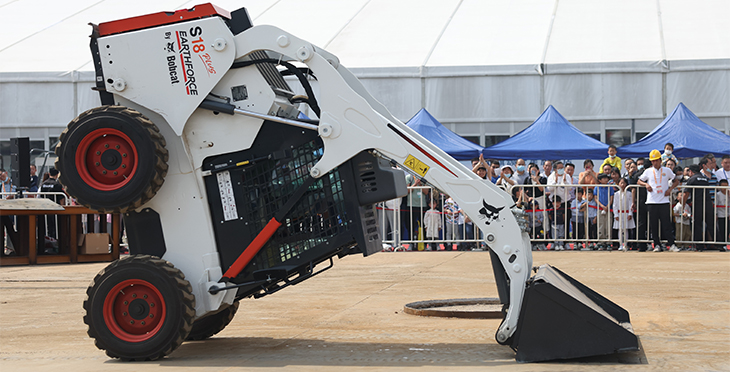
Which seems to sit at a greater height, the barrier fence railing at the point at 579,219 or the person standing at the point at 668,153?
the person standing at the point at 668,153

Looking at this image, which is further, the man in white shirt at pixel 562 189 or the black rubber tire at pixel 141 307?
the man in white shirt at pixel 562 189

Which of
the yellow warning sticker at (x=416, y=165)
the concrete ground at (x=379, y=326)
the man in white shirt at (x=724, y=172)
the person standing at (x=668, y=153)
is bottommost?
the concrete ground at (x=379, y=326)

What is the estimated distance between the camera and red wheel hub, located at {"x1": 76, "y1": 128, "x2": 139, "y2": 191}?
18.8 feet

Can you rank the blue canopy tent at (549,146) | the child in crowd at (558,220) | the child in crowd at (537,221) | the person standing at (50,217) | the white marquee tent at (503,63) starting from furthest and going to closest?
the white marquee tent at (503,63), the blue canopy tent at (549,146), the child in crowd at (537,221), the child in crowd at (558,220), the person standing at (50,217)

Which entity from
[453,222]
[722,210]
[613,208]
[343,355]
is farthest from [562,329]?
[722,210]

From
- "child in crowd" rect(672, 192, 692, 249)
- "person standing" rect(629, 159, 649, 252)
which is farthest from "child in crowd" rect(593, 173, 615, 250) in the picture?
"child in crowd" rect(672, 192, 692, 249)

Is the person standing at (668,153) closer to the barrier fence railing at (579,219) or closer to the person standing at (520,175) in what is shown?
the barrier fence railing at (579,219)

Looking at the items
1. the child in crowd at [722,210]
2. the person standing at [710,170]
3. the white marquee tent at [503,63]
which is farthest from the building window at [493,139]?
the child in crowd at [722,210]

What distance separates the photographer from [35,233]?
50.3 feet

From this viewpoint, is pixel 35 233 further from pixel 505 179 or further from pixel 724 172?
pixel 724 172

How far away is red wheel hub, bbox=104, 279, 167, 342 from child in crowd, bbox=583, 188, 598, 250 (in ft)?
41.4

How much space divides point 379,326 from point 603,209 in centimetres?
1054

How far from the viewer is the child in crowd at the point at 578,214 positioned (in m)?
16.8

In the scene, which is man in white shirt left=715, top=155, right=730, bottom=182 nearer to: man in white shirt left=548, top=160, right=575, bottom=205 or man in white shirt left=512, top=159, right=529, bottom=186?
man in white shirt left=548, top=160, right=575, bottom=205
